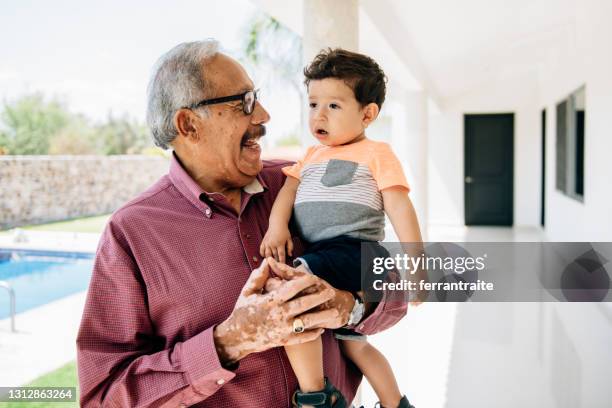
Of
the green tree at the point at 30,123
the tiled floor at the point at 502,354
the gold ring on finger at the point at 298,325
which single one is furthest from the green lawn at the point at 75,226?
the gold ring on finger at the point at 298,325

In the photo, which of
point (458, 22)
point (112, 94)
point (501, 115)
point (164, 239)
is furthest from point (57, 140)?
point (164, 239)

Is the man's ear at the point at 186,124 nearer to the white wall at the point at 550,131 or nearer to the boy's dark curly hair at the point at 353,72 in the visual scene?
the boy's dark curly hair at the point at 353,72

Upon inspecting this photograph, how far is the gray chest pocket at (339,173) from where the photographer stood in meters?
1.47

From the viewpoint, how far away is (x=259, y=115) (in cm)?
150

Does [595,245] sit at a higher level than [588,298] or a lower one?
higher

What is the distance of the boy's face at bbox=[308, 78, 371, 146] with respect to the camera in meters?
1.52

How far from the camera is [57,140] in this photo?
74.5 ft

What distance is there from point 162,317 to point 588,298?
551 centimetres

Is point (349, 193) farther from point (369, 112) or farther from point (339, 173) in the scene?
point (369, 112)

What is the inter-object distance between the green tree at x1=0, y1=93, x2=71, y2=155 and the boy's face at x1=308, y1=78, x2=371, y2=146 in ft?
68.1

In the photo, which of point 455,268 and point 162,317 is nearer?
point 162,317

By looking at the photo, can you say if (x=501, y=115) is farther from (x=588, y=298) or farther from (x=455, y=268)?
(x=455, y=268)

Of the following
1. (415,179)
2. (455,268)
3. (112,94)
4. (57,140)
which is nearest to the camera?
(455,268)

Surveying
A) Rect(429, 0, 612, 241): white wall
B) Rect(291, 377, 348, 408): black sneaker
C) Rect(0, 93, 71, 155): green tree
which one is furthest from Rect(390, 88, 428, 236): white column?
Rect(0, 93, 71, 155): green tree
